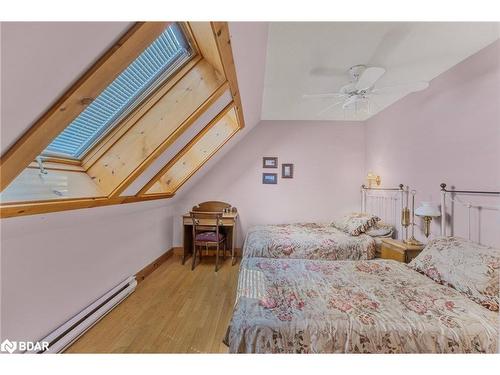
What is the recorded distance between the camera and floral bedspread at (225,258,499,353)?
120cm

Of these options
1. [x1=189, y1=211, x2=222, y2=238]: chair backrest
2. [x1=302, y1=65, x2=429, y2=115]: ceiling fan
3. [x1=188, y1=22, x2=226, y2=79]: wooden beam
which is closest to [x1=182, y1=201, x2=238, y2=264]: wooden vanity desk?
[x1=189, y1=211, x2=222, y2=238]: chair backrest

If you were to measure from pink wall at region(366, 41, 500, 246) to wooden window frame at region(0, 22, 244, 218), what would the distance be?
81.6 inches

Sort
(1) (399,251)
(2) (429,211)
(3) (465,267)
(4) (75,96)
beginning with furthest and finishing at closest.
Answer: (1) (399,251) < (2) (429,211) < (3) (465,267) < (4) (75,96)

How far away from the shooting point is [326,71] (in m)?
2.36

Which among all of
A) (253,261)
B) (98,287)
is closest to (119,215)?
(98,287)

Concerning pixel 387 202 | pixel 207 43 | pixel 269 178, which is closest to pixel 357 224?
pixel 387 202

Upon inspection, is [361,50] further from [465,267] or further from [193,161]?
[193,161]

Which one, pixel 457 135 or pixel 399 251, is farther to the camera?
pixel 399 251

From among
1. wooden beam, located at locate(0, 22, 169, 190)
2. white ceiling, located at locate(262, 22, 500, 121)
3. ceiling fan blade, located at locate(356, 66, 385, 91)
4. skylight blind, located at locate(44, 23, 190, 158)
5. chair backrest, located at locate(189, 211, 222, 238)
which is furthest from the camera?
chair backrest, located at locate(189, 211, 222, 238)

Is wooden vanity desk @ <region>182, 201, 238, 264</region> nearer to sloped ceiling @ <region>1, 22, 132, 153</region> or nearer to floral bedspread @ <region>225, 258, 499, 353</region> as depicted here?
floral bedspread @ <region>225, 258, 499, 353</region>

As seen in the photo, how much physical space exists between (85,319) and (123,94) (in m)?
1.83

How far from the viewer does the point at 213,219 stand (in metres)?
3.58

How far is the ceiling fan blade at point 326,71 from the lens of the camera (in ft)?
7.62
